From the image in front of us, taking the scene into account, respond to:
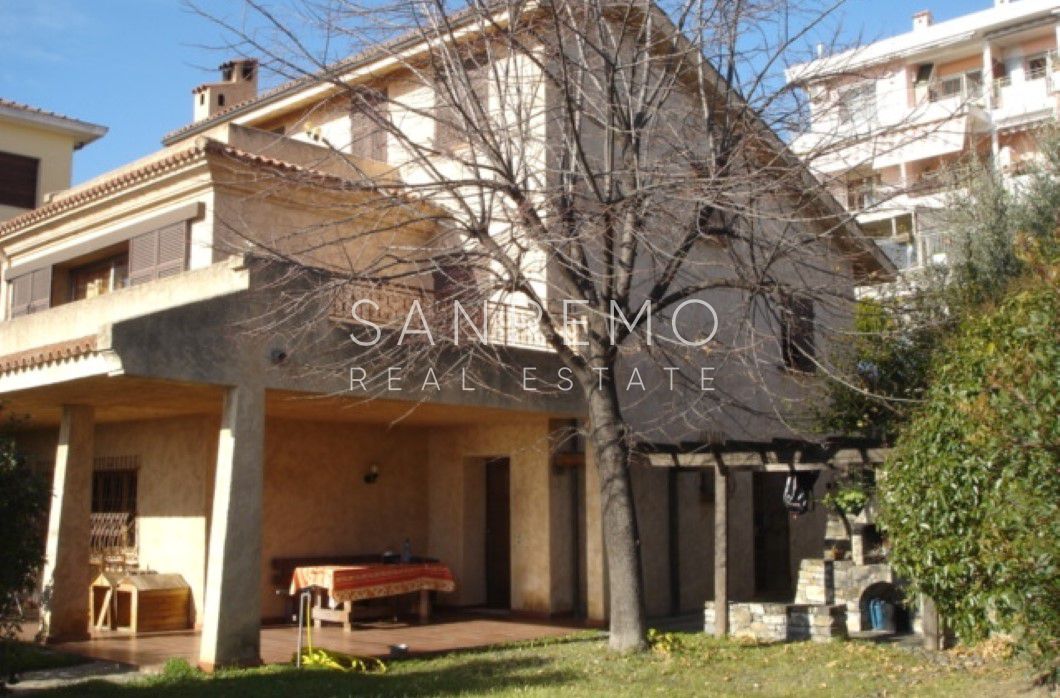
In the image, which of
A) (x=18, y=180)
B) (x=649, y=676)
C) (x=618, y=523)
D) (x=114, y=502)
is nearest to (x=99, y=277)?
(x=114, y=502)

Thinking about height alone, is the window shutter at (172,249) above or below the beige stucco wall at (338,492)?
above

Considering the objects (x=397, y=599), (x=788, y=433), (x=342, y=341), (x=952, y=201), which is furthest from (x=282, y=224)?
(x=952, y=201)

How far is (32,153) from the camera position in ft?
94.7

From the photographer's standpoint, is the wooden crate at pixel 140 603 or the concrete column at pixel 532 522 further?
the concrete column at pixel 532 522

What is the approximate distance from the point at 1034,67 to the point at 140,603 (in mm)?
36064

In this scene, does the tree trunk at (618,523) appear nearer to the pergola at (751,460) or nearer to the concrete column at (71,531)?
the pergola at (751,460)

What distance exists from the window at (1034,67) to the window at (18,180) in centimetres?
3256

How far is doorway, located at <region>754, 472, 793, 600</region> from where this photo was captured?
19844 millimetres

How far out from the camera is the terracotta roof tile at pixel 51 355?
1112 cm

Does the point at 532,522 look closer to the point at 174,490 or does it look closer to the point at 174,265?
the point at 174,490

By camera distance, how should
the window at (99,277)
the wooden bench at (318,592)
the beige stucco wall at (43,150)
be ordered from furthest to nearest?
the beige stucco wall at (43,150) → the window at (99,277) → the wooden bench at (318,592)

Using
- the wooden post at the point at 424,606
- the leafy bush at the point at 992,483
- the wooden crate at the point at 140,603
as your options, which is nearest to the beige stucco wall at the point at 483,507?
the wooden post at the point at 424,606

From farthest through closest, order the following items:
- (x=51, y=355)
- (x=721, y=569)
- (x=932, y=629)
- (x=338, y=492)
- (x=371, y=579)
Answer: (x=338, y=492)
(x=371, y=579)
(x=721, y=569)
(x=932, y=629)
(x=51, y=355)

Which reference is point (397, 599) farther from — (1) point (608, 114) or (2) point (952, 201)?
(2) point (952, 201)
